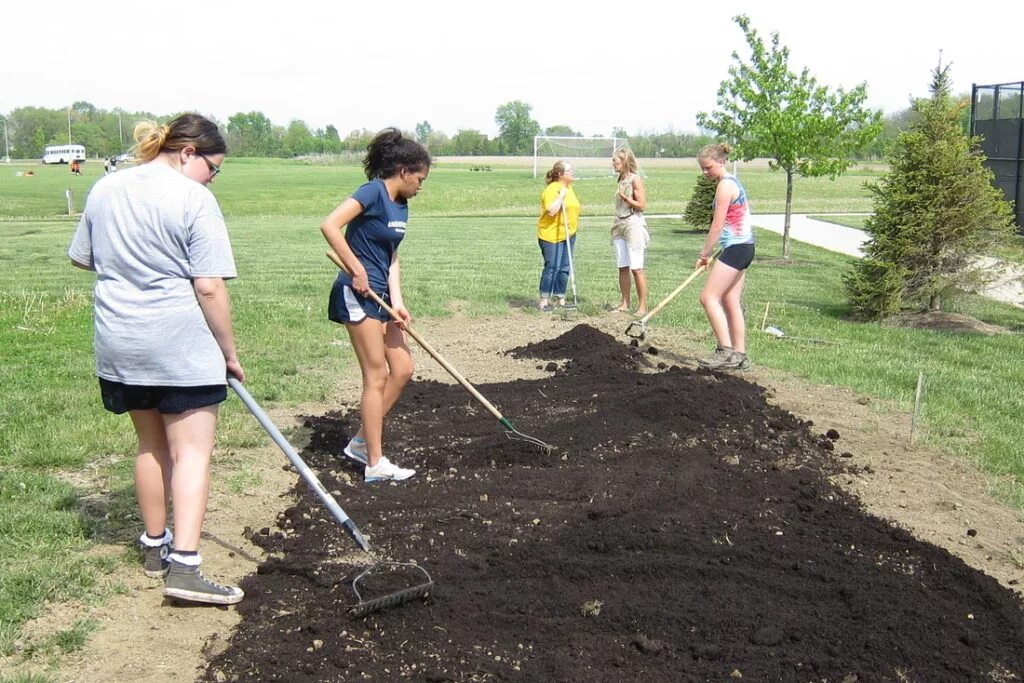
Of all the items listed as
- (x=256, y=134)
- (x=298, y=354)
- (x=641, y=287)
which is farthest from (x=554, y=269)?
(x=256, y=134)

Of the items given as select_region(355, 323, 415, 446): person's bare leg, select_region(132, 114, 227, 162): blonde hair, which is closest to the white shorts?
select_region(355, 323, 415, 446): person's bare leg

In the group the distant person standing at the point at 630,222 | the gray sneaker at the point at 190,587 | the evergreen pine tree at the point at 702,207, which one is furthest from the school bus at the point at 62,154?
the gray sneaker at the point at 190,587

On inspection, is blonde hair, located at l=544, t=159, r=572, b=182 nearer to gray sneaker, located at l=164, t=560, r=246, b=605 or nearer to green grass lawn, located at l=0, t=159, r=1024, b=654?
green grass lawn, located at l=0, t=159, r=1024, b=654

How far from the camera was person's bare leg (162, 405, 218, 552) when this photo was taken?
4.27m

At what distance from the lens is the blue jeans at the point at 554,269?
1205cm

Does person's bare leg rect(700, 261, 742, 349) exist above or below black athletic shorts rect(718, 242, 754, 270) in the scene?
below

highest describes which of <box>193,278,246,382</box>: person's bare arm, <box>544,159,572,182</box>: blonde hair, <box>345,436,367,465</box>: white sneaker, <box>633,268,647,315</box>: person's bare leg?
<box>544,159,572,182</box>: blonde hair

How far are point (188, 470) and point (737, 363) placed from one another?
580 cm

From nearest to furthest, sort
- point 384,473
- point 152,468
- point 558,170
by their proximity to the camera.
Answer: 1. point 152,468
2. point 384,473
3. point 558,170

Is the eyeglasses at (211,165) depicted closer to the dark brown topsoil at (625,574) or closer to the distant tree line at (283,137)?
Result: the dark brown topsoil at (625,574)

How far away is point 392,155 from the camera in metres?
5.60

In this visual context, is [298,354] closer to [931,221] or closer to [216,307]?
[216,307]

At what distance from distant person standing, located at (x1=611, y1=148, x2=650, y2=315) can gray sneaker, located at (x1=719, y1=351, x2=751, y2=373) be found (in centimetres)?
288

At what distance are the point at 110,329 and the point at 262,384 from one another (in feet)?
13.9
